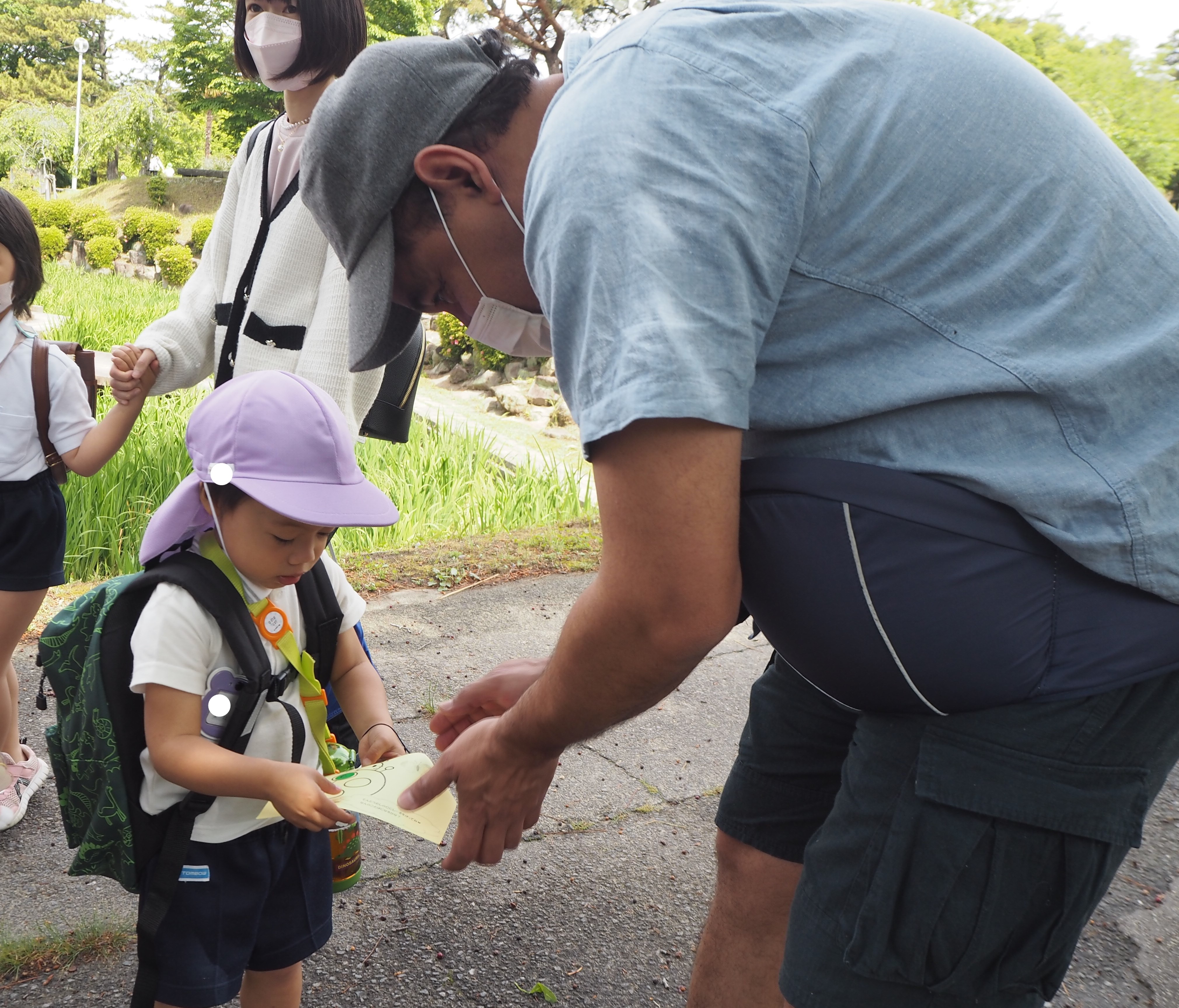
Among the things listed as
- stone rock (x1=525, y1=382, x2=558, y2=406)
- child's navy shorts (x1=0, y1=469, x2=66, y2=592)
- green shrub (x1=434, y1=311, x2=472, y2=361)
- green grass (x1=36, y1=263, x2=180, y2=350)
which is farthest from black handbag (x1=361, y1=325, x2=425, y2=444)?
green shrub (x1=434, y1=311, x2=472, y2=361)

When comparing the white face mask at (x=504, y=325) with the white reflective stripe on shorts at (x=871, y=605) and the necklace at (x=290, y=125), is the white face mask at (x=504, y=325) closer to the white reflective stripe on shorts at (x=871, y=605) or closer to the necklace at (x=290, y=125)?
the white reflective stripe on shorts at (x=871, y=605)

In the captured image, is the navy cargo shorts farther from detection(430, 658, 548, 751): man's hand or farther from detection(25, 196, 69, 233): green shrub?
detection(25, 196, 69, 233): green shrub

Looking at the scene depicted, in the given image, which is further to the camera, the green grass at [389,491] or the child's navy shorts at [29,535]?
the green grass at [389,491]

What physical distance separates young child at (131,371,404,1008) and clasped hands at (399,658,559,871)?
192 millimetres

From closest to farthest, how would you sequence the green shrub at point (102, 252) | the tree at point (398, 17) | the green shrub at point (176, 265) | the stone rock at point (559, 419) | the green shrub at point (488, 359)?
the stone rock at point (559, 419) < the green shrub at point (488, 359) < the green shrub at point (176, 265) < the green shrub at point (102, 252) < the tree at point (398, 17)

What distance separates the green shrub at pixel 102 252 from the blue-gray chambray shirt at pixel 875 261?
2395 cm

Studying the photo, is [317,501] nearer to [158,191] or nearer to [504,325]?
[504,325]

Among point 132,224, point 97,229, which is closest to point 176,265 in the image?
point 97,229

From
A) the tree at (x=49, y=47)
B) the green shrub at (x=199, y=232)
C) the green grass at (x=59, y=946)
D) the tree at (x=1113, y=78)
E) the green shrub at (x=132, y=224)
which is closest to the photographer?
the green grass at (x=59, y=946)

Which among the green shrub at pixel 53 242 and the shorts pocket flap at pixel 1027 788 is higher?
the shorts pocket flap at pixel 1027 788

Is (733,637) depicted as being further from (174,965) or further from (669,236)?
(669,236)

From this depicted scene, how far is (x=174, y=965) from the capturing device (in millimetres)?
1767

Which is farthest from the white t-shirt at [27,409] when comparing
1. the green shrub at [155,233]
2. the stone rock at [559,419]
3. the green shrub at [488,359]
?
the green shrub at [155,233]

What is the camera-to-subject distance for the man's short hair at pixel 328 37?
9.09 ft
